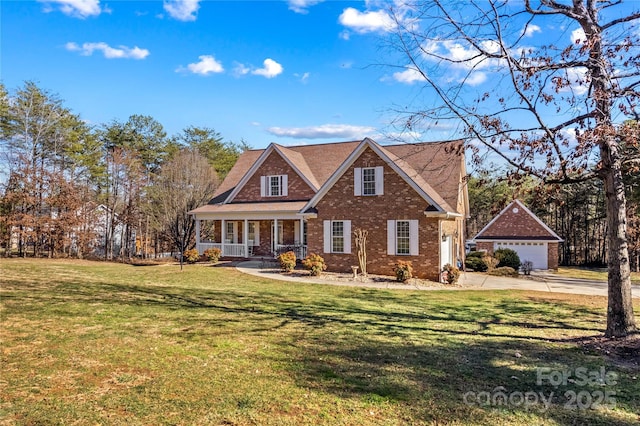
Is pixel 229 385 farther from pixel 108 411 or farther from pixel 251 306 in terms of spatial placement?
pixel 251 306

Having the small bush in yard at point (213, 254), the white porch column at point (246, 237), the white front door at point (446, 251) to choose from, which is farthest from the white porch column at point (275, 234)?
the white front door at point (446, 251)

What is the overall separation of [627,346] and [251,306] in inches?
314

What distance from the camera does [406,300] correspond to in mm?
12297

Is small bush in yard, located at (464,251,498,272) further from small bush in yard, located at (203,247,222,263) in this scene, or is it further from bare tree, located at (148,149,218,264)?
bare tree, located at (148,149,218,264)

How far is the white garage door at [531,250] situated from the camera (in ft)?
81.1

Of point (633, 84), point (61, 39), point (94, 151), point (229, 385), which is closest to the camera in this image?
point (229, 385)

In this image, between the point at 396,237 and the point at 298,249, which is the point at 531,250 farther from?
the point at 298,249

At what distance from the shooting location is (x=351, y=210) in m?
18.4

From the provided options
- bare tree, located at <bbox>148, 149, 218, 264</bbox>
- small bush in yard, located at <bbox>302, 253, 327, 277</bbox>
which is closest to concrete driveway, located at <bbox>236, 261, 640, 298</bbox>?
small bush in yard, located at <bbox>302, 253, 327, 277</bbox>

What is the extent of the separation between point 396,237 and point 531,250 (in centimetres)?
1256

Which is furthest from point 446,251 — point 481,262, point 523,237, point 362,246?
point 523,237

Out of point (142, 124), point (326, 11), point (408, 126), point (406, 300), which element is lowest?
point (406, 300)

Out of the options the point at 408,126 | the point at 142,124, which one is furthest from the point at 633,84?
the point at 142,124

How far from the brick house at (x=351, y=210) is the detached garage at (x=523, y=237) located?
11.8 feet
